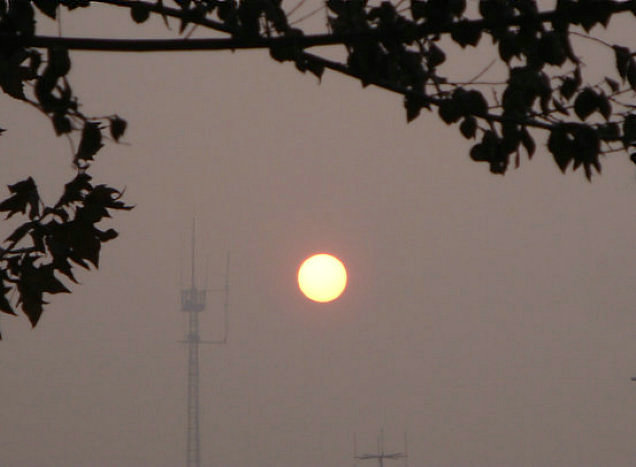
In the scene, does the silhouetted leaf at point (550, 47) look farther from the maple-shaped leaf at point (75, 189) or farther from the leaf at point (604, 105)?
the maple-shaped leaf at point (75, 189)

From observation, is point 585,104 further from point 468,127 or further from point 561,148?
point 468,127

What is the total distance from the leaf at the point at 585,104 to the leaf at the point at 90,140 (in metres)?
2.87

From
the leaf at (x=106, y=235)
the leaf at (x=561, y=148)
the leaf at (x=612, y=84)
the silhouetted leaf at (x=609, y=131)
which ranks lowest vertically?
the leaf at (x=106, y=235)

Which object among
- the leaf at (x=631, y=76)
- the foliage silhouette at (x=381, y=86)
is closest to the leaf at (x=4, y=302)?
the foliage silhouette at (x=381, y=86)

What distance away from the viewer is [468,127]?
8711 millimetres

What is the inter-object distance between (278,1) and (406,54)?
89cm

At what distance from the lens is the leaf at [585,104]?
327 inches

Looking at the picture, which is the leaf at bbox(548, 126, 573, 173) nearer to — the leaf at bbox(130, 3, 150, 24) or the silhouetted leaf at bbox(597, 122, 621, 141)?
the silhouetted leaf at bbox(597, 122, 621, 141)

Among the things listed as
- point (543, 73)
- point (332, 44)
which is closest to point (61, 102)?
point (332, 44)

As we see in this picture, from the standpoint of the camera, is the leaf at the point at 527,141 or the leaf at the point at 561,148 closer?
the leaf at the point at 561,148

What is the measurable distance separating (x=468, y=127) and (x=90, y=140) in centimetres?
234

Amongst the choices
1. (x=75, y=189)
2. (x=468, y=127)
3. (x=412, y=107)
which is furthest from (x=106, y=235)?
(x=468, y=127)

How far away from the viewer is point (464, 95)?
27.7 ft

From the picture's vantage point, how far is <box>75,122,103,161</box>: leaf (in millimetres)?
8359
